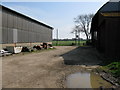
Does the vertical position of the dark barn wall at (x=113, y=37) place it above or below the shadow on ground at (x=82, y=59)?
above

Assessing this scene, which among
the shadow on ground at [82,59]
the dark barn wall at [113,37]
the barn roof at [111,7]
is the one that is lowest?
the shadow on ground at [82,59]

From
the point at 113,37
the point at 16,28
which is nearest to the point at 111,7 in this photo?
the point at 113,37

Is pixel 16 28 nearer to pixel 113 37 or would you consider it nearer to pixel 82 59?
pixel 82 59

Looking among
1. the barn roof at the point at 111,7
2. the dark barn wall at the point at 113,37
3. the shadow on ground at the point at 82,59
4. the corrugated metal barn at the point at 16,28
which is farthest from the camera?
the corrugated metal barn at the point at 16,28

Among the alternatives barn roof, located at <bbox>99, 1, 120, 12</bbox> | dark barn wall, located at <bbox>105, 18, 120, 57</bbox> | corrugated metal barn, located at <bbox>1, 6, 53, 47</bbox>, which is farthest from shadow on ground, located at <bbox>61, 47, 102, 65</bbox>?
corrugated metal barn, located at <bbox>1, 6, 53, 47</bbox>

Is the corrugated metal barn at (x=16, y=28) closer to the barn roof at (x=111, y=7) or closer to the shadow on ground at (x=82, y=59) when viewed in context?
the shadow on ground at (x=82, y=59)

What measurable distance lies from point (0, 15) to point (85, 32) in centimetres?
4786

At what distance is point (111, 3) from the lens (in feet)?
54.5

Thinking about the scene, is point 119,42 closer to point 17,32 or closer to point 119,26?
point 119,26

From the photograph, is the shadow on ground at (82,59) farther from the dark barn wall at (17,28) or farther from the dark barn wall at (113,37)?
the dark barn wall at (17,28)

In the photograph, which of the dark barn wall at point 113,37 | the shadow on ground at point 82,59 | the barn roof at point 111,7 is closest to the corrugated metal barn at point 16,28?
the shadow on ground at point 82,59

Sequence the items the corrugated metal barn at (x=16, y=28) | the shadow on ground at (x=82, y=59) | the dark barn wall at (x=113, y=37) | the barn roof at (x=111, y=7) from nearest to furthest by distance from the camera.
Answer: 1. the shadow on ground at (x=82, y=59)
2. the dark barn wall at (x=113, y=37)
3. the barn roof at (x=111, y=7)
4. the corrugated metal barn at (x=16, y=28)

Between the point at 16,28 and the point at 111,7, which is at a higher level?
the point at 111,7

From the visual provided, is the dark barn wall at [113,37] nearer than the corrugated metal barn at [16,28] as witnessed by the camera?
Yes
